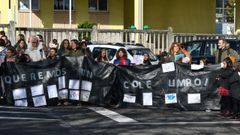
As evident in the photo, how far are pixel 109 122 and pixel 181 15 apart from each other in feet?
87.5

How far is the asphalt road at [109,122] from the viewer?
11.1 m

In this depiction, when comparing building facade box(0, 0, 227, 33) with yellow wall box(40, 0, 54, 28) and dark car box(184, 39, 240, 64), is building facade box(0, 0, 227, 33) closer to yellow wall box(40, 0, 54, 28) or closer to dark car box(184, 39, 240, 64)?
yellow wall box(40, 0, 54, 28)

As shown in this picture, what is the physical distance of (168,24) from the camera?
Result: 124ft

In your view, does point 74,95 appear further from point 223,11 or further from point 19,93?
point 223,11

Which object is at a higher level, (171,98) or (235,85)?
(235,85)

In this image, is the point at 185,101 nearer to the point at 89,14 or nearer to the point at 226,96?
the point at 226,96

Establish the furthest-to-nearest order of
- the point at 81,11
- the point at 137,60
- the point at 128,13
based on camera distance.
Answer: the point at 128,13 < the point at 81,11 < the point at 137,60

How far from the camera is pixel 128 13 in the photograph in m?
37.8

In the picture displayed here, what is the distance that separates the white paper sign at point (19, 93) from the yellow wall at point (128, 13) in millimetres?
22812

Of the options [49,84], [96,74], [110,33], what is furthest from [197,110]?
[110,33]

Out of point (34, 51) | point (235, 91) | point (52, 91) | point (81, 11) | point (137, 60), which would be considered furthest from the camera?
point (81, 11)

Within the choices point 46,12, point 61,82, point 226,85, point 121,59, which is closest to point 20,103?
point 61,82

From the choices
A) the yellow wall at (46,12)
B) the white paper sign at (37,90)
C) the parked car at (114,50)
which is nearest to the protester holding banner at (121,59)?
the parked car at (114,50)

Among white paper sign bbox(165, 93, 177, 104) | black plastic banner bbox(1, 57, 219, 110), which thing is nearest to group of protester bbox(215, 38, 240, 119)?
black plastic banner bbox(1, 57, 219, 110)
